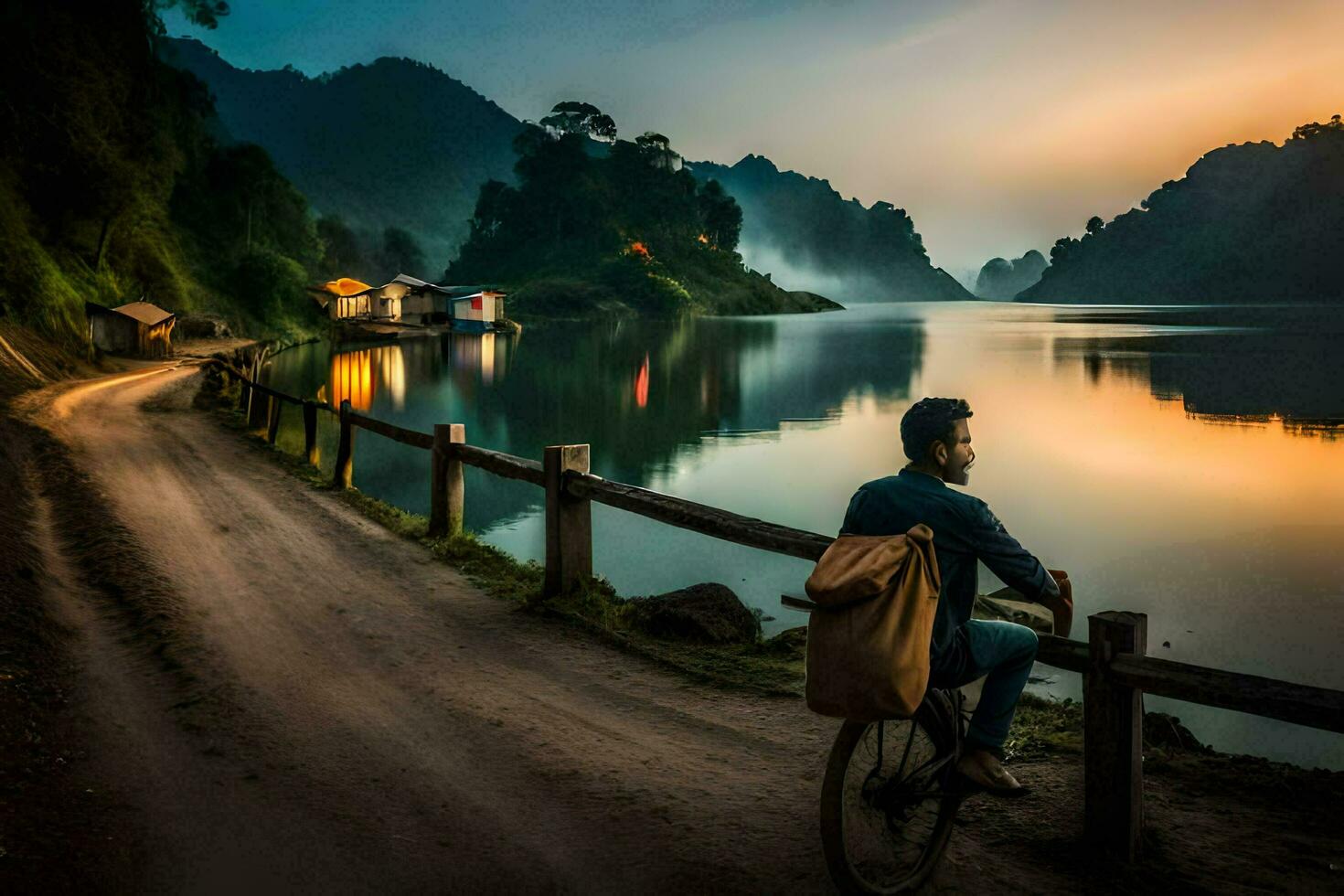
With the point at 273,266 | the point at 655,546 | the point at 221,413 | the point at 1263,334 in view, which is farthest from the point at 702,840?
the point at 1263,334

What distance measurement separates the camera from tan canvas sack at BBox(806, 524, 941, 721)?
10.6 ft

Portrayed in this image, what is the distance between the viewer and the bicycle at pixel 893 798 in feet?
12.1

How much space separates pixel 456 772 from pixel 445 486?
6058mm

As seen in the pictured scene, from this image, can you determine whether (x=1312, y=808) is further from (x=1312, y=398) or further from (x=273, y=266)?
(x=273, y=266)

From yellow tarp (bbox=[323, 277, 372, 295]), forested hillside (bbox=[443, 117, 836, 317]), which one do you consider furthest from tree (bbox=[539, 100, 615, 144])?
yellow tarp (bbox=[323, 277, 372, 295])

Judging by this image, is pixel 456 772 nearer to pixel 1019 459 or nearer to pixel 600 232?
pixel 1019 459

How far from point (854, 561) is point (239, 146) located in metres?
85.6

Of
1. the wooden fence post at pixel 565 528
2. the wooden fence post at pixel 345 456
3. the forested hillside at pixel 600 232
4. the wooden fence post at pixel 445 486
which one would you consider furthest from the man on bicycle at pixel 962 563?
the forested hillside at pixel 600 232

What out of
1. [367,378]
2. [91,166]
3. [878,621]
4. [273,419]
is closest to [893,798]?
[878,621]

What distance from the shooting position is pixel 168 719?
223 inches

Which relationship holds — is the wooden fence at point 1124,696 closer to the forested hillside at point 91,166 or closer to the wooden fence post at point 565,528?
the wooden fence post at point 565,528

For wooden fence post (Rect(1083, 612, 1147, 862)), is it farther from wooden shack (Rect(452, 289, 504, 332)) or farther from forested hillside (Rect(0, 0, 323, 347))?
wooden shack (Rect(452, 289, 504, 332))

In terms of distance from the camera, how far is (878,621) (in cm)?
325

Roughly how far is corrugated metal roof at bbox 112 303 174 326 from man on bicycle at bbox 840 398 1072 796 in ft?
137
